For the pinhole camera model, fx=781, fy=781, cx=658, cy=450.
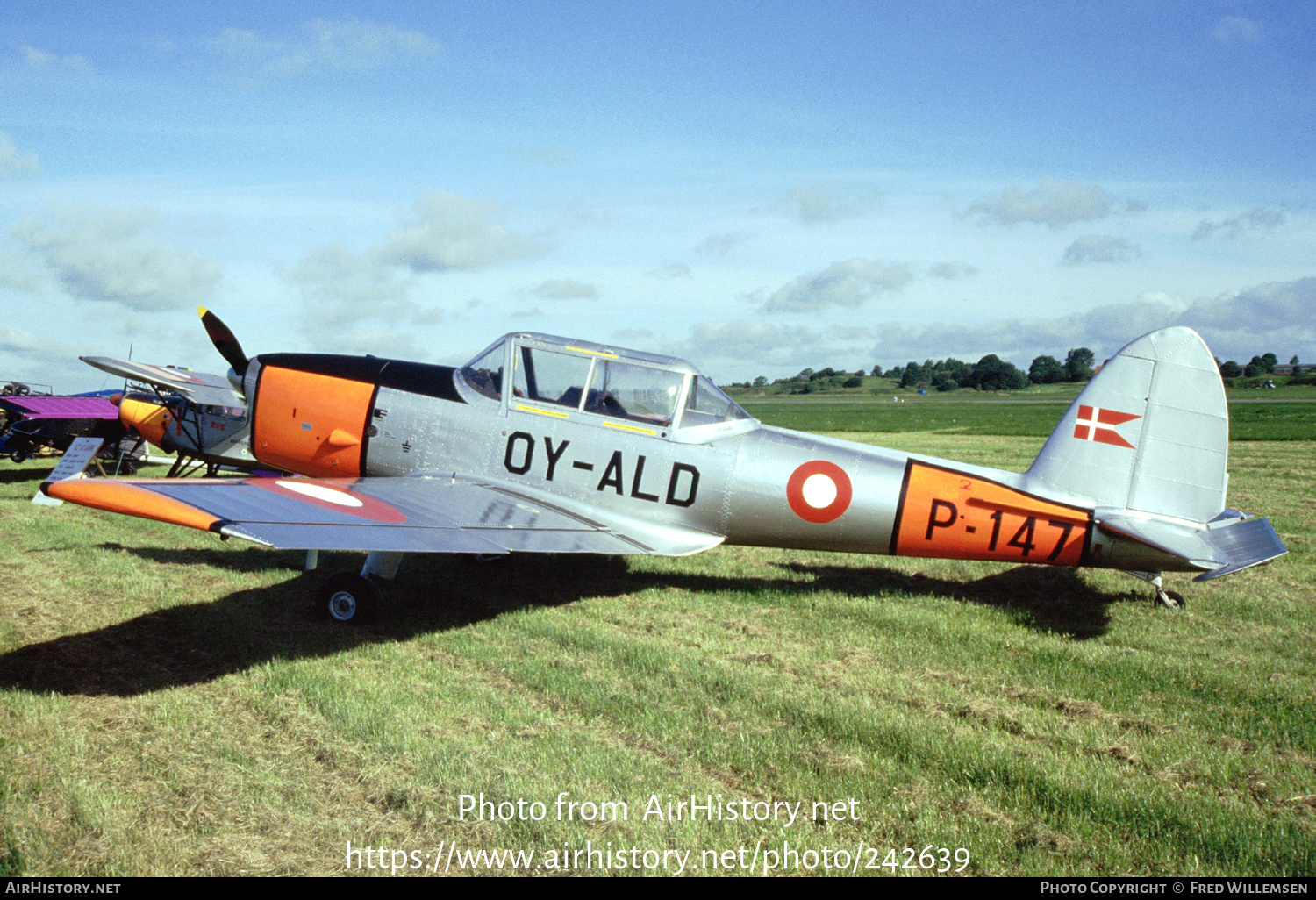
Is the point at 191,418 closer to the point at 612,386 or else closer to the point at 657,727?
the point at 612,386

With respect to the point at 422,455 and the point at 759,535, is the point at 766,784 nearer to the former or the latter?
the point at 759,535

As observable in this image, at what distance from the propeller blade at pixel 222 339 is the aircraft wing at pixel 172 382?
2.06ft

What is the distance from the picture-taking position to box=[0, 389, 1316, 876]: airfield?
3.28 metres

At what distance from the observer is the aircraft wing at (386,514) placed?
4.76 meters

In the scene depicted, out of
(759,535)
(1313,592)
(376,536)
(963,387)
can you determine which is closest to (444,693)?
(376,536)

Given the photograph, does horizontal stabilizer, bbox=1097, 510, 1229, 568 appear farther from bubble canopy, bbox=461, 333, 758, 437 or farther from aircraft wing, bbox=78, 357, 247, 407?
aircraft wing, bbox=78, 357, 247, 407

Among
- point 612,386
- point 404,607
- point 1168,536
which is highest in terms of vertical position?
point 612,386

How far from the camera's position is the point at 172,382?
10.2m

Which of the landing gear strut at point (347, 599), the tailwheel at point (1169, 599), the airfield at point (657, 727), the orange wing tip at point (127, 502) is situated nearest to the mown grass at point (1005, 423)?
the tailwheel at point (1169, 599)

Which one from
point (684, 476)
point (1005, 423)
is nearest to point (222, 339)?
point (684, 476)

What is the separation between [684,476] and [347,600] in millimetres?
3030

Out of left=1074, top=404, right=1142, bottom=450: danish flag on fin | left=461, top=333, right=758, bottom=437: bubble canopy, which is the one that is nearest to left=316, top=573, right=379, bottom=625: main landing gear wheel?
left=461, top=333, right=758, bottom=437: bubble canopy

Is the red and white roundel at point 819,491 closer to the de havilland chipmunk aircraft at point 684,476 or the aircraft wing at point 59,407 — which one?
the de havilland chipmunk aircraft at point 684,476

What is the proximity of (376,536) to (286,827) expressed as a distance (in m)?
2.39
